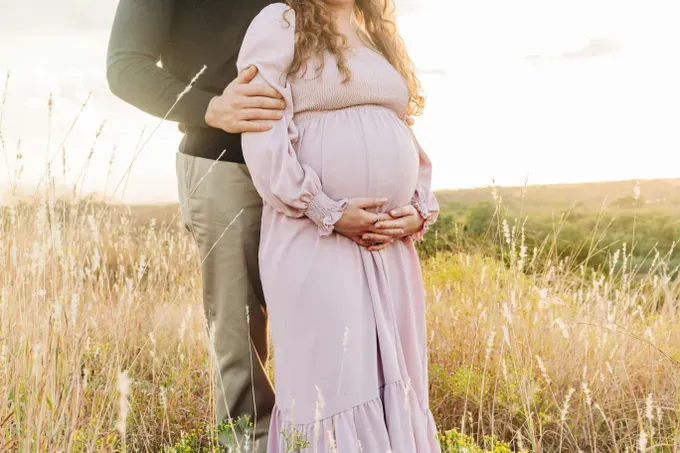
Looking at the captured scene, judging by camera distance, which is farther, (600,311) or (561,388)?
(600,311)

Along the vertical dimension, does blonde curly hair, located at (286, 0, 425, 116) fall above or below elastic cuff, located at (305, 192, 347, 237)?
above

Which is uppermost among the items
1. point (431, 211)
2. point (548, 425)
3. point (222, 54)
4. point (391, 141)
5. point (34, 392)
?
point (222, 54)

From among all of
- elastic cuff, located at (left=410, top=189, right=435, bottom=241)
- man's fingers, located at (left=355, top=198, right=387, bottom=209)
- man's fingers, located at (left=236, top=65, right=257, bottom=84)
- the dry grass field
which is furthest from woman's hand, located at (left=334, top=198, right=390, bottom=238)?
the dry grass field

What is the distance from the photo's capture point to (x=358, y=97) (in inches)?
103

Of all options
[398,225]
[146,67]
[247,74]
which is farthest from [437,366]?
[146,67]

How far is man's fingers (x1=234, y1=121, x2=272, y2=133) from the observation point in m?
2.48

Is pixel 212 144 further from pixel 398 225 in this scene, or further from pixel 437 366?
pixel 437 366

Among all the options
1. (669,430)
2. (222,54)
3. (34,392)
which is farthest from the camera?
(669,430)

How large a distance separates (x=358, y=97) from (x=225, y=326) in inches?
51.6

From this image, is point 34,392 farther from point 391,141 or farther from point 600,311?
point 600,311

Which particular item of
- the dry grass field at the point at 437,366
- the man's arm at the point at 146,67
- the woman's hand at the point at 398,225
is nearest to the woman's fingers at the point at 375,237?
the woman's hand at the point at 398,225

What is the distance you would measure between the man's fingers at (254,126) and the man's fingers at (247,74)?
19 centimetres

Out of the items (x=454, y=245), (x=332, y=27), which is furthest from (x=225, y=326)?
(x=454, y=245)

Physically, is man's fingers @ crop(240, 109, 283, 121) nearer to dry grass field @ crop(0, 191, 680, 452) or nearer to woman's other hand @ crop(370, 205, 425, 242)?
woman's other hand @ crop(370, 205, 425, 242)
